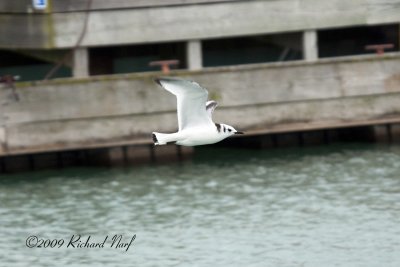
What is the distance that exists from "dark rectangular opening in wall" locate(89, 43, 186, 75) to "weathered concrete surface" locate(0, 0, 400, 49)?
9.22 feet

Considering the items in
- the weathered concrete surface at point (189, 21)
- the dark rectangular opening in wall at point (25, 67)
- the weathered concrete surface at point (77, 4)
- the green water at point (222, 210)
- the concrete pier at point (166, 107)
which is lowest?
the green water at point (222, 210)

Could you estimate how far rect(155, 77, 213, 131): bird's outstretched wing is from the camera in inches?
710

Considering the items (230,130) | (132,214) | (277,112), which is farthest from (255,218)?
(230,130)

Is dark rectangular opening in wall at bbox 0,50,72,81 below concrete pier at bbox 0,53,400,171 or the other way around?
the other way around

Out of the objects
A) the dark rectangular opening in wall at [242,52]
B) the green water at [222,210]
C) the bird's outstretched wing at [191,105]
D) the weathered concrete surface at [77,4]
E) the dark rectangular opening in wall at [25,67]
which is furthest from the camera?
the dark rectangular opening in wall at [242,52]

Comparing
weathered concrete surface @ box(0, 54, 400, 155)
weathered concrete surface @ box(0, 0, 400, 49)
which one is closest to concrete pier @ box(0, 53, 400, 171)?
weathered concrete surface @ box(0, 54, 400, 155)

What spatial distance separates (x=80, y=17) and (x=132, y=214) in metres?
5.54

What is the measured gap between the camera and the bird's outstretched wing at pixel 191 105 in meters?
18.0

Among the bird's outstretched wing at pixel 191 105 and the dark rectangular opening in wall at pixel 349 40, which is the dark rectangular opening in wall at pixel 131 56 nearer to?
the dark rectangular opening in wall at pixel 349 40

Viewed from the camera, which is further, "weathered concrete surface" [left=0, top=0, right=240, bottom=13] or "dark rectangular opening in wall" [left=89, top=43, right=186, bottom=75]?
"dark rectangular opening in wall" [left=89, top=43, right=186, bottom=75]

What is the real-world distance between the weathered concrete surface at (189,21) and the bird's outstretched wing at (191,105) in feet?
40.1

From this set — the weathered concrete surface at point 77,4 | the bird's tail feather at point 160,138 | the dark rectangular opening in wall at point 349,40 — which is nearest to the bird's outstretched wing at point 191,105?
the bird's tail feather at point 160,138

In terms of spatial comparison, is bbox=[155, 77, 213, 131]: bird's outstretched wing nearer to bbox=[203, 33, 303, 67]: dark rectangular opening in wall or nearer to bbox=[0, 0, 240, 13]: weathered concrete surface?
bbox=[0, 0, 240, 13]: weathered concrete surface

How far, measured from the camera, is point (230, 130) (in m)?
18.7
